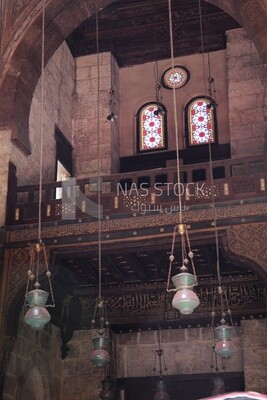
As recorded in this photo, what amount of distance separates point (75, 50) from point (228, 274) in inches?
158

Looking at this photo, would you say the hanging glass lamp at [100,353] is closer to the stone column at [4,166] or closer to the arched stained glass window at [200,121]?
the stone column at [4,166]

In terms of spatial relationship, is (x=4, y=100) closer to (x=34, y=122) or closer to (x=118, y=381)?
(x=34, y=122)

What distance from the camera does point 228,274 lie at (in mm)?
7816

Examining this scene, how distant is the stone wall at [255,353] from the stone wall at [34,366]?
225 centimetres

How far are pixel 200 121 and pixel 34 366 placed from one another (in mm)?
3973

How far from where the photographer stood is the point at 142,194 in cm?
654

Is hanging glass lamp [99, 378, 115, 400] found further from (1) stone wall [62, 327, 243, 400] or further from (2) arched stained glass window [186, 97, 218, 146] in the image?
(2) arched stained glass window [186, 97, 218, 146]

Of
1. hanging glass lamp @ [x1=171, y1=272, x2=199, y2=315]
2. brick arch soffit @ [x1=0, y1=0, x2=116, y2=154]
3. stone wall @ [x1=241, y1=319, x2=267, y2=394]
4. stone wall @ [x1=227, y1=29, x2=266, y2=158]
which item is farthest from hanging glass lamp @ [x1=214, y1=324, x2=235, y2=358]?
stone wall @ [x1=227, y1=29, x2=266, y2=158]

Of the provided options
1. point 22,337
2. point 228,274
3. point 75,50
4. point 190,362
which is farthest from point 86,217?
point 75,50

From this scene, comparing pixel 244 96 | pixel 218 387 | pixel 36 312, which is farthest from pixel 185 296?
pixel 244 96

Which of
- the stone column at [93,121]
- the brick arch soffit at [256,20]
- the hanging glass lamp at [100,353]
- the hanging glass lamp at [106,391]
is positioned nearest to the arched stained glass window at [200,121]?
the stone column at [93,121]

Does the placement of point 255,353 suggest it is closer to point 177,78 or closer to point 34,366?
point 34,366

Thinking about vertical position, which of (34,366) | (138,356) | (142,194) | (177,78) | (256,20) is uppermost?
(177,78)

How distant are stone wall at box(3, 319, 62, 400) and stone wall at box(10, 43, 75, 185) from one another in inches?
67.5
